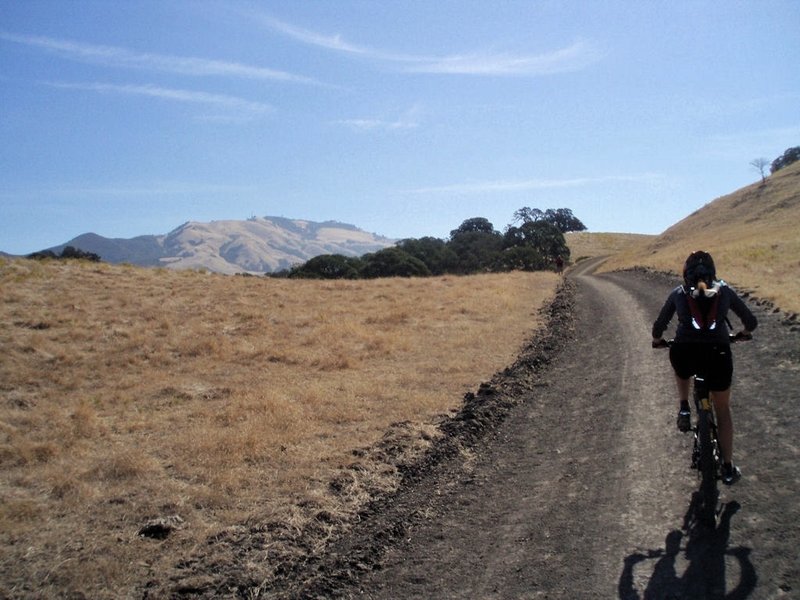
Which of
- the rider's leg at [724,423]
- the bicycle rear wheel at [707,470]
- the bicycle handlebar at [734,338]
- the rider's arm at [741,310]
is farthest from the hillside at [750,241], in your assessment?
the bicycle rear wheel at [707,470]

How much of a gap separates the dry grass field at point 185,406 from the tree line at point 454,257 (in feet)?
92.5

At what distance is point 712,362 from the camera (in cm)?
541

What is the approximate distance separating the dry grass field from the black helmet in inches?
152

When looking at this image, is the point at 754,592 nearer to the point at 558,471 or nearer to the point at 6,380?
the point at 558,471

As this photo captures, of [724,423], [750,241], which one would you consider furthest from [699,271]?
[750,241]

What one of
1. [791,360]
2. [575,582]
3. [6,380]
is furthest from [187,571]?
[791,360]

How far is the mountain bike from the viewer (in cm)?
502

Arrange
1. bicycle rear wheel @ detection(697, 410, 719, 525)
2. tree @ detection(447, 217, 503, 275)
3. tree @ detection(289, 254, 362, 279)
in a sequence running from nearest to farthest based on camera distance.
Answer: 1. bicycle rear wheel @ detection(697, 410, 719, 525)
2. tree @ detection(289, 254, 362, 279)
3. tree @ detection(447, 217, 503, 275)

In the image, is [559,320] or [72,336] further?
[559,320]

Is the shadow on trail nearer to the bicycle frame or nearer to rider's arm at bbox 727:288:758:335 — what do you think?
the bicycle frame

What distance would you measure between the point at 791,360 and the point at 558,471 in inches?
234

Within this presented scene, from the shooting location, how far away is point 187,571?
494 cm

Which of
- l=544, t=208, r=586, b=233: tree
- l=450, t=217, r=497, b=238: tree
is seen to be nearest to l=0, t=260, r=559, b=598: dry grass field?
l=450, t=217, r=497, b=238: tree

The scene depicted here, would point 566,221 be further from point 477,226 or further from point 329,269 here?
point 329,269
